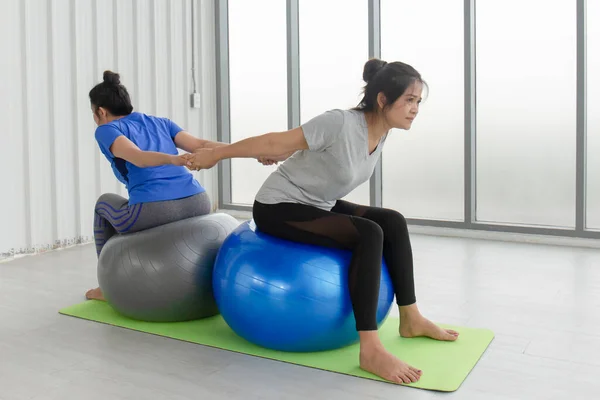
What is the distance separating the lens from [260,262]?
219 centimetres

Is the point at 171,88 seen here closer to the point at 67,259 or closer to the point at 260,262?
the point at 67,259

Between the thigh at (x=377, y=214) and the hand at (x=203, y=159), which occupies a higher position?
the hand at (x=203, y=159)

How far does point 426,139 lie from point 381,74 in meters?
2.68

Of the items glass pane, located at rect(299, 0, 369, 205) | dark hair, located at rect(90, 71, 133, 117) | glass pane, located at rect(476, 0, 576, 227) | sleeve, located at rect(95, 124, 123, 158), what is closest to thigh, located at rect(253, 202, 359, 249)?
Result: sleeve, located at rect(95, 124, 123, 158)

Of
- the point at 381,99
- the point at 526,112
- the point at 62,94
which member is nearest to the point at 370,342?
the point at 381,99

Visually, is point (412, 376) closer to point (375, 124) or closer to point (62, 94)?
point (375, 124)

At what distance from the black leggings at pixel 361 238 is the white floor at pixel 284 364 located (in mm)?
290

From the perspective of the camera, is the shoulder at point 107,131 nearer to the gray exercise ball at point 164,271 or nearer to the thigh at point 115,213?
the thigh at point 115,213

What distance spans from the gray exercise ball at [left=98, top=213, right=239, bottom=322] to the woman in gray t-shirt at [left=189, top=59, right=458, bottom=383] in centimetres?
31

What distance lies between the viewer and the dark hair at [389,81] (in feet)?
7.26

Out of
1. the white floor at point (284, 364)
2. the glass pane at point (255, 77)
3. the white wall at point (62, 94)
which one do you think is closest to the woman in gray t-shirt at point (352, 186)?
the white floor at point (284, 364)

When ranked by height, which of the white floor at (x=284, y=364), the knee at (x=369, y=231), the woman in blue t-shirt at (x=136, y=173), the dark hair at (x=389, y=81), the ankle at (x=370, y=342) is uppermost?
the dark hair at (x=389, y=81)

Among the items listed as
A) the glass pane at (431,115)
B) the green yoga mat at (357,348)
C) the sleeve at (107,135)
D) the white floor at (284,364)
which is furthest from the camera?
the glass pane at (431,115)

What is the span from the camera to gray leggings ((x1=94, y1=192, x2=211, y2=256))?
2.68 meters
